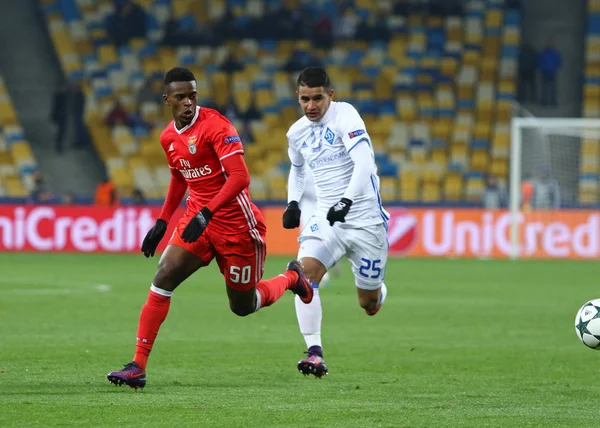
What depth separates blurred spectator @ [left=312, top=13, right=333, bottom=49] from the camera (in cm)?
3091

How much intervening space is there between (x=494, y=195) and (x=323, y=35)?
23.5ft

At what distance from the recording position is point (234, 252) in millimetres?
7949

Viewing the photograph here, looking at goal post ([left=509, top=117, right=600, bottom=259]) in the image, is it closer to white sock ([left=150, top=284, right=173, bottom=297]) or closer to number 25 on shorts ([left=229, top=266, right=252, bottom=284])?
number 25 on shorts ([left=229, top=266, right=252, bottom=284])

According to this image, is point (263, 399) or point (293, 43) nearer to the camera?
point (263, 399)

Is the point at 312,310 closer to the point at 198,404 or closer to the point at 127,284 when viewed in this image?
the point at 198,404

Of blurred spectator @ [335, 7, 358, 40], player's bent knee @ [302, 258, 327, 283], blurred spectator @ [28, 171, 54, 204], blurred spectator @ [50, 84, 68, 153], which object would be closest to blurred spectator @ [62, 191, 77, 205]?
blurred spectator @ [28, 171, 54, 204]

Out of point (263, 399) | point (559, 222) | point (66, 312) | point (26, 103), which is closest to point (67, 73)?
point (26, 103)

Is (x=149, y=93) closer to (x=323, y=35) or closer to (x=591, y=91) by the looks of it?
(x=323, y=35)

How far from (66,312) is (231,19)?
18950 mm

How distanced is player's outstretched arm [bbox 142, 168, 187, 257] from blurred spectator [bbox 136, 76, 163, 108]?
22.0 metres

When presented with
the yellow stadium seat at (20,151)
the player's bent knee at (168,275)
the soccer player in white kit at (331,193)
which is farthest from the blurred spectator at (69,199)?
the player's bent knee at (168,275)

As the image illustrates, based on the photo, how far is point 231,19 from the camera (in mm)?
31469

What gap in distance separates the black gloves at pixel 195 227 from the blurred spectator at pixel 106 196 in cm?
1820

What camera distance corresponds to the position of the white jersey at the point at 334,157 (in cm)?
877
